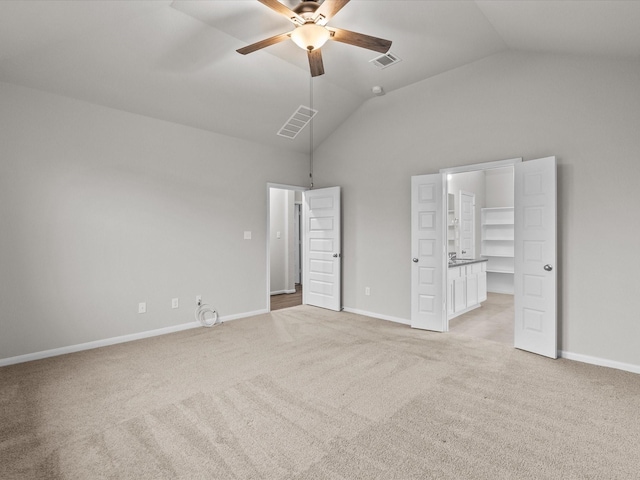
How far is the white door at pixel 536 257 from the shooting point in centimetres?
342

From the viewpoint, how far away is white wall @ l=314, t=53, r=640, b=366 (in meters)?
3.16

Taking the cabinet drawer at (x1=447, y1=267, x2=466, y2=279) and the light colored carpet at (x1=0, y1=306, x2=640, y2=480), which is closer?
the light colored carpet at (x1=0, y1=306, x2=640, y2=480)

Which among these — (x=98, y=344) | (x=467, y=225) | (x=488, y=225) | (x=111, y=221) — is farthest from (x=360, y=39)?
(x=488, y=225)

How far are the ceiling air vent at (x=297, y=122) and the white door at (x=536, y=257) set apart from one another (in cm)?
283

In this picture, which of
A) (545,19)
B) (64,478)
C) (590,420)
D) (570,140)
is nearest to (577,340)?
(590,420)

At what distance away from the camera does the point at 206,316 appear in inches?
186

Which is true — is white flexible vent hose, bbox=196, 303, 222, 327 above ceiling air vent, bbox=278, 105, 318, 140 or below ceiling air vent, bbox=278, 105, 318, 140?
below

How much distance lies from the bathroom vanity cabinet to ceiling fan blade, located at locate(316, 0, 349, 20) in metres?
3.68

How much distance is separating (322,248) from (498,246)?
4607 millimetres

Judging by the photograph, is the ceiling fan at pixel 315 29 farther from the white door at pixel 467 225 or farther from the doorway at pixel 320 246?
the white door at pixel 467 225

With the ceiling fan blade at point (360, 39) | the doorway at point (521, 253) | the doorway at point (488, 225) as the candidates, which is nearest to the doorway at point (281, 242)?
the doorway at point (488, 225)

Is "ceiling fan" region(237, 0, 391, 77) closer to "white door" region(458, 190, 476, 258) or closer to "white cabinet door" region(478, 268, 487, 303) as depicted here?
"white cabinet door" region(478, 268, 487, 303)

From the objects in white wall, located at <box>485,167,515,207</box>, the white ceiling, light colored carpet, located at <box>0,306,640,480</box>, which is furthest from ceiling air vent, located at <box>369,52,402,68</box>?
white wall, located at <box>485,167,515,207</box>

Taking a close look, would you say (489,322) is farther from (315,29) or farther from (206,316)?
(315,29)
